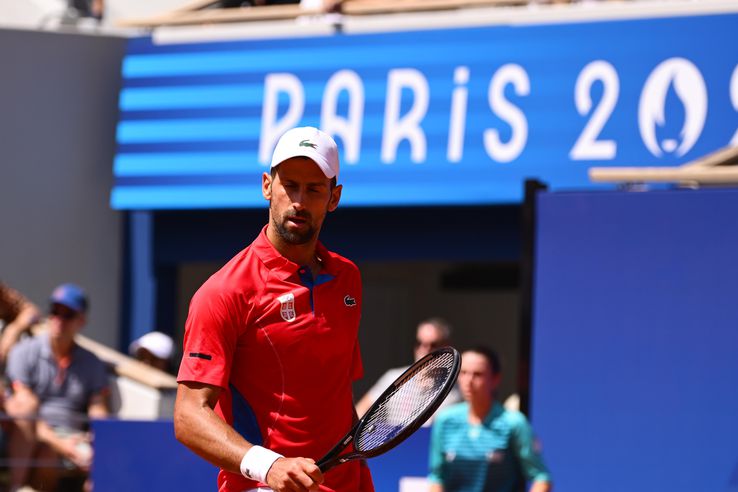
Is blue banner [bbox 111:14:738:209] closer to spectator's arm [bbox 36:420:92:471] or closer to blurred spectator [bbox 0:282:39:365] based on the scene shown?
blurred spectator [bbox 0:282:39:365]

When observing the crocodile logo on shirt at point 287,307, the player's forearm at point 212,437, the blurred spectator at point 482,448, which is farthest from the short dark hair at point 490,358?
the player's forearm at point 212,437

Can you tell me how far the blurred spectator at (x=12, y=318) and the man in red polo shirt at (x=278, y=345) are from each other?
614 centimetres

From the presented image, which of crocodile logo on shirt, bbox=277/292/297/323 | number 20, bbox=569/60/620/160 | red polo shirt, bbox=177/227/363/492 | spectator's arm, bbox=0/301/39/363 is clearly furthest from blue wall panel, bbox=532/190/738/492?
→ spectator's arm, bbox=0/301/39/363

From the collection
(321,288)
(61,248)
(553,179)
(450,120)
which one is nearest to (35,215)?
(61,248)

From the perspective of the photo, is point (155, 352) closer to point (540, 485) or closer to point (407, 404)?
point (540, 485)

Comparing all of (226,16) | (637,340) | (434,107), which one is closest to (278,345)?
(637,340)

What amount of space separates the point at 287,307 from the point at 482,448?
10.6 feet

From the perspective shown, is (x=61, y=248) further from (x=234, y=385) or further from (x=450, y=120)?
(x=234, y=385)

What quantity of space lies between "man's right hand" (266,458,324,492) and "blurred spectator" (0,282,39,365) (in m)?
6.52

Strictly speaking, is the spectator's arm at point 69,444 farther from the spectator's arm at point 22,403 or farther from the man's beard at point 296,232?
the man's beard at point 296,232

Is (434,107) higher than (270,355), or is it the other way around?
(434,107)

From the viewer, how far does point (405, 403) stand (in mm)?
3834

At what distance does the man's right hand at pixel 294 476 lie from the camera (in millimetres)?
3344

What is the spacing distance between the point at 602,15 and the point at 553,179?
4.15ft
